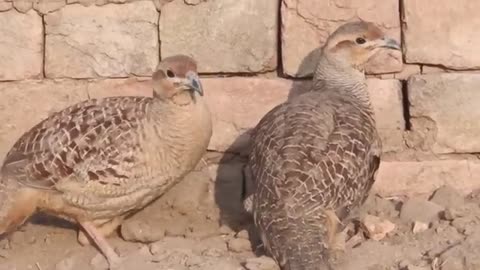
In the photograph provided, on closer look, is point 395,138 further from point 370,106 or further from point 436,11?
→ point 436,11

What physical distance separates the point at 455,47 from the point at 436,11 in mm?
233

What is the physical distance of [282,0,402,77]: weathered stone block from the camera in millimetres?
7152

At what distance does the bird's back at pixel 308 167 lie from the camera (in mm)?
6223

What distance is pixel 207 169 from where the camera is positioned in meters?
7.37

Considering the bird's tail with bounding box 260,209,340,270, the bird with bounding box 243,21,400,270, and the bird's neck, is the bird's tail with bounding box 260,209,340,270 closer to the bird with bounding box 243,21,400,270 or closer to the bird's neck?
the bird with bounding box 243,21,400,270

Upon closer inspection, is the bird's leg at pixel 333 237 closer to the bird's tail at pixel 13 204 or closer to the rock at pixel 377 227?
the rock at pixel 377 227

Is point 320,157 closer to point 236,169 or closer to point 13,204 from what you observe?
point 236,169

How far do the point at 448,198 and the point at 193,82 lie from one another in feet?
5.54

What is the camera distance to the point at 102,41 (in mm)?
7254

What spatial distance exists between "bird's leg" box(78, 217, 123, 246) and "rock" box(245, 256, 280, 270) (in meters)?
0.95

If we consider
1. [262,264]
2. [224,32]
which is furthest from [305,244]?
[224,32]

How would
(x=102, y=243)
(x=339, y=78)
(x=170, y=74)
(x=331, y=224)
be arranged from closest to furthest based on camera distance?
1. (x=331, y=224)
2. (x=170, y=74)
3. (x=102, y=243)
4. (x=339, y=78)

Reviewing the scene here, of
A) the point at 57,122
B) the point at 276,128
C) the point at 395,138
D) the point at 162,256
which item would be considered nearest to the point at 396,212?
the point at 395,138

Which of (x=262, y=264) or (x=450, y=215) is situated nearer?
(x=262, y=264)
